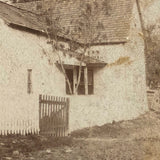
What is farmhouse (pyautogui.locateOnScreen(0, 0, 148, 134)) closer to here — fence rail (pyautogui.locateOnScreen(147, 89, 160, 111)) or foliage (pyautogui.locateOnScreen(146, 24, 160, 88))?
fence rail (pyautogui.locateOnScreen(147, 89, 160, 111))

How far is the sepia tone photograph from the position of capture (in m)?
11.7

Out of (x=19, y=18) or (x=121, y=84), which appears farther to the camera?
(x=121, y=84)

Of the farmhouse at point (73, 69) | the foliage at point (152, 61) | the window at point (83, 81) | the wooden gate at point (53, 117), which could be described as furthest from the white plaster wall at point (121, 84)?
the wooden gate at point (53, 117)

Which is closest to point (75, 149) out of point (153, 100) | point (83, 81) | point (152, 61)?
point (83, 81)

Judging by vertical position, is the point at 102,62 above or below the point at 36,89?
above

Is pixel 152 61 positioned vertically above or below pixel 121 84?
above

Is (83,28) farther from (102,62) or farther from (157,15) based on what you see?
(157,15)

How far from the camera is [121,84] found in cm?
2178

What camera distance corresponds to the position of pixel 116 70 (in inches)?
859

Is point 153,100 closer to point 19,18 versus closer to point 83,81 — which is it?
point 83,81

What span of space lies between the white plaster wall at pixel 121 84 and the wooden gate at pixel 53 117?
3.98 m

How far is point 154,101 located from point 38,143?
15.9 meters

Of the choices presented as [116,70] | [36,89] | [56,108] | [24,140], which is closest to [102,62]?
[116,70]

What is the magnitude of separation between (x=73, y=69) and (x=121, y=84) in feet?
10.8
